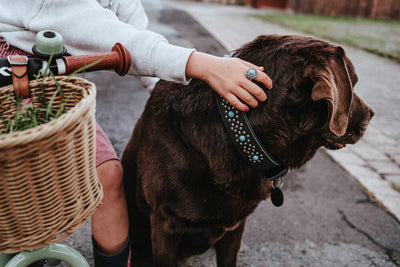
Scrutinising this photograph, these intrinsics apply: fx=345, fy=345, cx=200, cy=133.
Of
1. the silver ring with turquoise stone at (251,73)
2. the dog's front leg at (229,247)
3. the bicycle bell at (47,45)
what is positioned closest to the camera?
the bicycle bell at (47,45)

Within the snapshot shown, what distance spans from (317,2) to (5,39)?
19480mm

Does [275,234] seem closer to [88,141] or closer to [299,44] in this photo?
[299,44]

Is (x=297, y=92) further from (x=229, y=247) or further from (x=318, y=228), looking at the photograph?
(x=318, y=228)

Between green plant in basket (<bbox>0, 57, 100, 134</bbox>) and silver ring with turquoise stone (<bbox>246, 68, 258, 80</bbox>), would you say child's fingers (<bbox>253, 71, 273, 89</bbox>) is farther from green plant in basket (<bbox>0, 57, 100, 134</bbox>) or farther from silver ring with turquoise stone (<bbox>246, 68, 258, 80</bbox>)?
green plant in basket (<bbox>0, 57, 100, 134</bbox>)

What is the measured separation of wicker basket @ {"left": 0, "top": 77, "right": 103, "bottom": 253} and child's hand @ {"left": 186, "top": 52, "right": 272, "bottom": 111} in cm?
39

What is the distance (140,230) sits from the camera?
2.01 m

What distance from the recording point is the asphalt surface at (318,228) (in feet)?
7.55

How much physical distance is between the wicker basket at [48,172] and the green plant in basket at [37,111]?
13mm

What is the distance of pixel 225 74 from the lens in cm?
123

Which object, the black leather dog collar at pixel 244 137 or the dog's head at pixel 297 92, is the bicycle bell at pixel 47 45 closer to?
the black leather dog collar at pixel 244 137

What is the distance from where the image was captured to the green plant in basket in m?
0.87

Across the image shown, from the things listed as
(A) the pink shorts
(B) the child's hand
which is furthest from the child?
(A) the pink shorts

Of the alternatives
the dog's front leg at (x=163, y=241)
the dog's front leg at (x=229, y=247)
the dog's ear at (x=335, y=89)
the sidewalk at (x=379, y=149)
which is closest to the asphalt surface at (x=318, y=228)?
the sidewalk at (x=379, y=149)

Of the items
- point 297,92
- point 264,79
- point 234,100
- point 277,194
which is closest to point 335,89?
point 297,92
